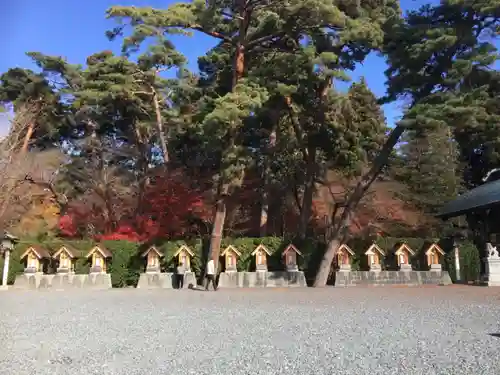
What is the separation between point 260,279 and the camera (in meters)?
16.4

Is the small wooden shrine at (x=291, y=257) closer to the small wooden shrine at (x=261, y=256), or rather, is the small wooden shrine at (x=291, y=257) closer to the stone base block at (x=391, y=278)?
the small wooden shrine at (x=261, y=256)

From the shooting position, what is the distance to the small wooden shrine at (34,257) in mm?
17266

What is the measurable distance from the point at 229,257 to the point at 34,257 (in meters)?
7.33

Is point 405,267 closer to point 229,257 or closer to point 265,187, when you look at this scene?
point 229,257

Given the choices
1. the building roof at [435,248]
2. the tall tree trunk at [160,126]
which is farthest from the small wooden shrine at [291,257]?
the tall tree trunk at [160,126]

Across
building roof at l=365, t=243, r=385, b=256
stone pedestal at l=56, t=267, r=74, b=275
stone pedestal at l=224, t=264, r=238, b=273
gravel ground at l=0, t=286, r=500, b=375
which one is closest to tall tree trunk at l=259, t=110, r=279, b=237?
stone pedestal at l=224, t=264, r=238, b=273

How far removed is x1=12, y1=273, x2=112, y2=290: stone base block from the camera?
16688mm

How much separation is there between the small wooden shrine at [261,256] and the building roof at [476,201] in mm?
7357

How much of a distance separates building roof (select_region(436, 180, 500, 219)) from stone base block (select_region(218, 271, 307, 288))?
646 centimetres

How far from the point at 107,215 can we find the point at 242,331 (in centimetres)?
1611

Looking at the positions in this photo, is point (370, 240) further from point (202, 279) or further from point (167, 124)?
point (167, 124)

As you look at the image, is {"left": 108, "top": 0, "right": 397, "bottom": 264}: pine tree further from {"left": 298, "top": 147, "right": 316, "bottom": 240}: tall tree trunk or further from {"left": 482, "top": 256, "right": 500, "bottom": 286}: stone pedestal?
{"left": 482, "top": 256, "right": 500, "bottom": 286}: stone pedestal

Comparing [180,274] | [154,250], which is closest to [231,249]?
[180,274]

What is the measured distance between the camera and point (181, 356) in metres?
5.03
